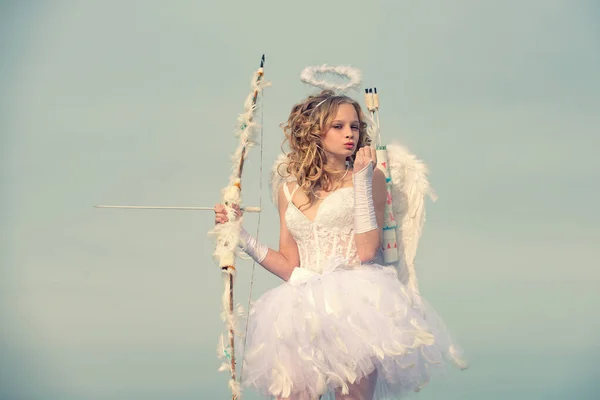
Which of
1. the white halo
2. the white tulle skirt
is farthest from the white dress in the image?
the white halo

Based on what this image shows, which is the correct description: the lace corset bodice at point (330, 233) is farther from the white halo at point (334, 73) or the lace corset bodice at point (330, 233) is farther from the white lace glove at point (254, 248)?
the white halo at point (334, 73)

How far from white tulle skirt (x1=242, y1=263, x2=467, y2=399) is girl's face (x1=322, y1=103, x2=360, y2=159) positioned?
58cm

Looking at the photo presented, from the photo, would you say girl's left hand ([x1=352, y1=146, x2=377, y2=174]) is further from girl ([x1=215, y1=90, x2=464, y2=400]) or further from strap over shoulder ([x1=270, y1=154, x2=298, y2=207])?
strap over shoulder ([x1=270, y1=154, x2=298, y2=207])

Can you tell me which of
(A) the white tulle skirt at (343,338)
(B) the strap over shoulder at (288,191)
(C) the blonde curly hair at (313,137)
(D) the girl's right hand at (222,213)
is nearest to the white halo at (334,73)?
(C) the blonde curly hair at (313,137)

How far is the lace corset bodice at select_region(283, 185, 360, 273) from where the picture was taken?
4570 mm

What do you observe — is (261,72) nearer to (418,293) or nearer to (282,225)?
(282,225)

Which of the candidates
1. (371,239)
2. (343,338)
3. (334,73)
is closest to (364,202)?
(371,239)

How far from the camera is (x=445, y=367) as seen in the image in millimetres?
4473

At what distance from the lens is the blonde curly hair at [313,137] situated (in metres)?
4.70

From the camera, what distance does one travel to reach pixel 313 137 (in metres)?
4.72

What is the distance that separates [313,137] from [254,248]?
63 cm

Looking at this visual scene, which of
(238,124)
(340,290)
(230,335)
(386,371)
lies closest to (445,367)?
(386,371)

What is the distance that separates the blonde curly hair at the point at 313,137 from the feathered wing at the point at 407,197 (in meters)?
0.21

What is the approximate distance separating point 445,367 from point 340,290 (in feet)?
2.07
